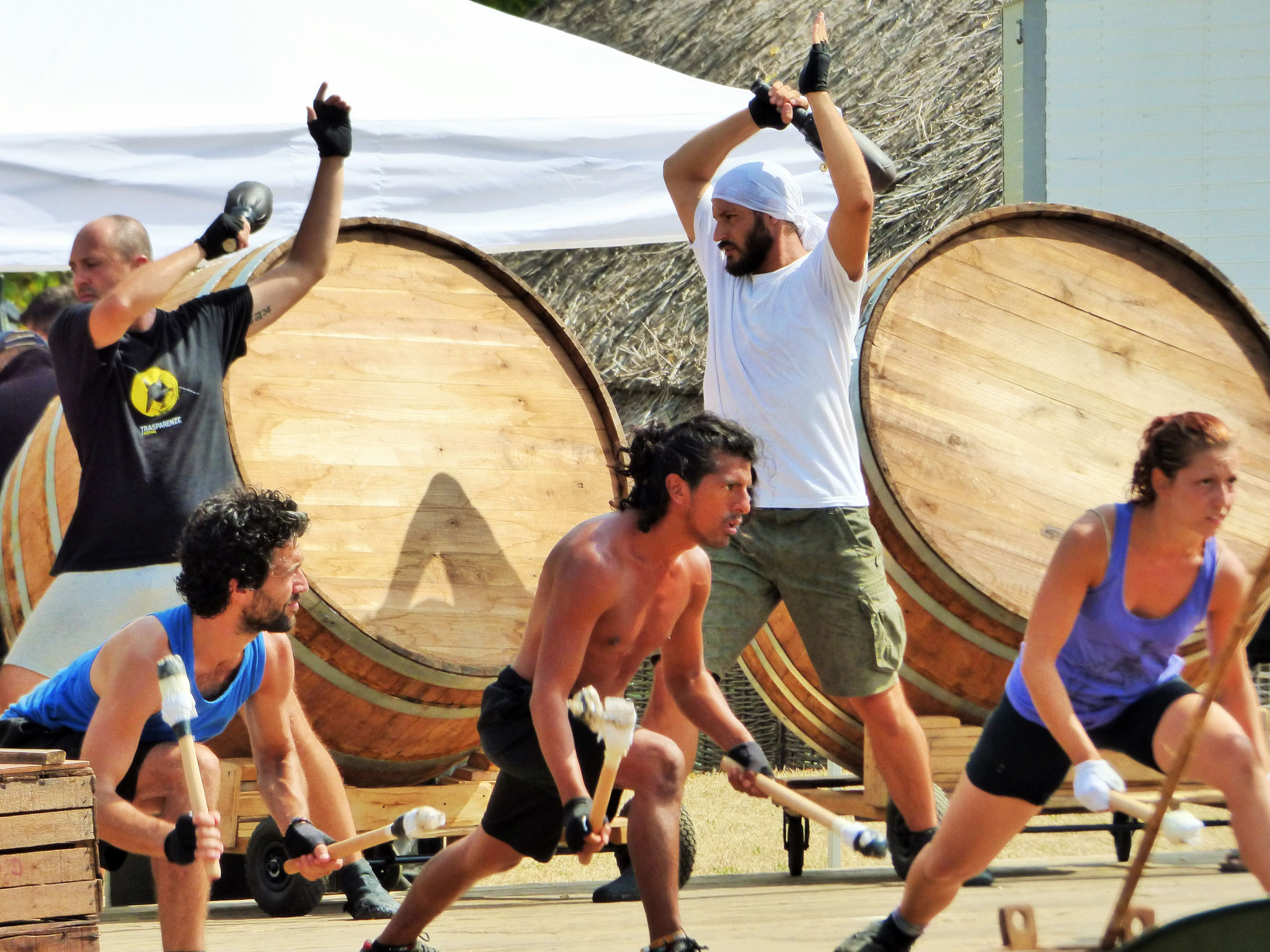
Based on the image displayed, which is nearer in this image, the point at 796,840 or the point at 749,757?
the point at 749,757

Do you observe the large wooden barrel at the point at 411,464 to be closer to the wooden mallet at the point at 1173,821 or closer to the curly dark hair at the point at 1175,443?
the curly dark hair at the point at 1175,443

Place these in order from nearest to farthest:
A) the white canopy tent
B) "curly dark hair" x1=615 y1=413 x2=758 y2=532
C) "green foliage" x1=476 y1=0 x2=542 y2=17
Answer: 1. "curly dark hair" x1=615 y1=413 x2=758 y2=532
2. the white canopy tent
3. "green foliage" x1=476 y1=0 x2=542 y2=17

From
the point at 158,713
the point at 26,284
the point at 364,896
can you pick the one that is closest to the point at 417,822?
the point at 158,713

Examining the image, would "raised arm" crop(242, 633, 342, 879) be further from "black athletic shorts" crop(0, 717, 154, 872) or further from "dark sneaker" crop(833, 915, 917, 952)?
"dark sneaker" crop(833, 915, 917, 952)

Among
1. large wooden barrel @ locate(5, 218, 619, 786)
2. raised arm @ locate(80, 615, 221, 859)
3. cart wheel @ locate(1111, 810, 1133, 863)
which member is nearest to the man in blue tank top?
raised arm @ locate(80, 615, 221, 859)

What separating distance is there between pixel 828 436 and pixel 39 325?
139 inches

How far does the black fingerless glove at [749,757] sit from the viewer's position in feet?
12.1

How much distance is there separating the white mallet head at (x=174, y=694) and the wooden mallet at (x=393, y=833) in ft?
1.28

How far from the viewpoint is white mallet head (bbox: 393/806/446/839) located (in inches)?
130

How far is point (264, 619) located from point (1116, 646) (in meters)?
1.76

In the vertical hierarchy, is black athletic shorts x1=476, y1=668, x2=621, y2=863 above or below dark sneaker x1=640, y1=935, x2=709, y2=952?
above

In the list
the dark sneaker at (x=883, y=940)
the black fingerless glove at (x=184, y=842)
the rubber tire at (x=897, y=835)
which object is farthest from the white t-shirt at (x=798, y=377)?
the black fingerless glove at (x=184, y=842)

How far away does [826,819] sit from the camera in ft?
11.0

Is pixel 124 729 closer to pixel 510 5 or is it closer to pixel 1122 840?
pixel 1122 840
